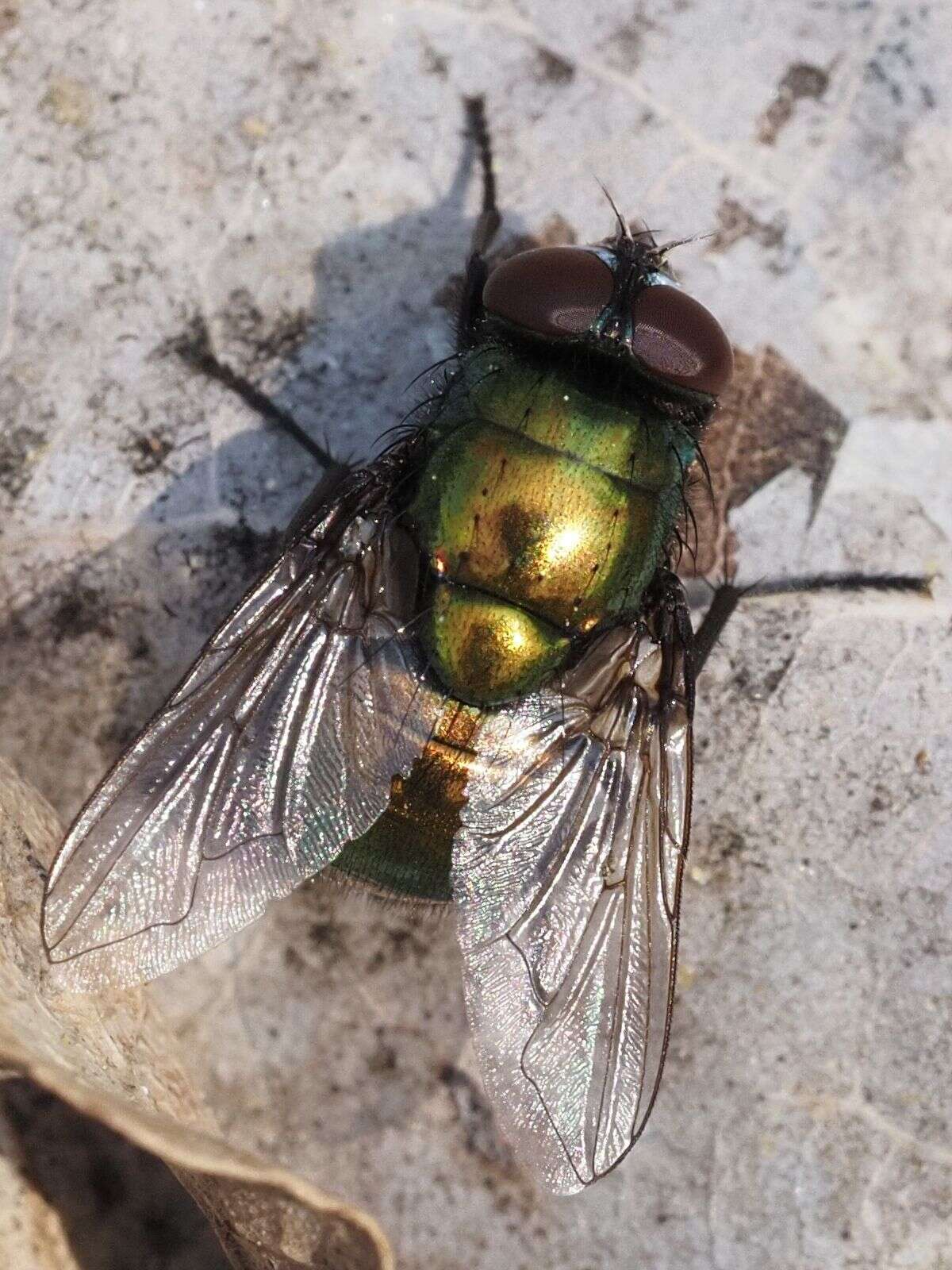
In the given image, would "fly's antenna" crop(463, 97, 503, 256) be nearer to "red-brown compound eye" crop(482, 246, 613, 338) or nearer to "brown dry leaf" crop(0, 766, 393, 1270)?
"red-brown compound eye" crop(482, 246, 613, 338)

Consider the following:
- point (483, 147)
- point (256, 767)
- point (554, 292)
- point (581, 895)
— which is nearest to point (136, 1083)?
point (256, 767)

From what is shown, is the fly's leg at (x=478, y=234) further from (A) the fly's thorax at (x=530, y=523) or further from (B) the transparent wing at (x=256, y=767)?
(B) the transparent wing at (x=256, y=767)

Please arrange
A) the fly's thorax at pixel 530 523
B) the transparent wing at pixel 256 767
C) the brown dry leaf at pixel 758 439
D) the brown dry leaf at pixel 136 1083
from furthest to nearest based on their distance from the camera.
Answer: the brown dry leaf at pixel 758 439 < the fly's thorax at pixel 530 523 < the transparent wing at pixel 256 767 < the brown dry leaf at pixel 136 1083

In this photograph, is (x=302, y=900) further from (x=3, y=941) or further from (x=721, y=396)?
(x=721, y=396)

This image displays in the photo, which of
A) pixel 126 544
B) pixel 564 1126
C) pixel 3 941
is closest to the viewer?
pixel 3 941

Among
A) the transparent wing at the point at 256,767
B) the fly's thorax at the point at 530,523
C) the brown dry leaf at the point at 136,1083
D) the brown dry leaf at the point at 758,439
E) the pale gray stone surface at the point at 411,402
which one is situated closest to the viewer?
the brown dry leaf at the point at 136,1083

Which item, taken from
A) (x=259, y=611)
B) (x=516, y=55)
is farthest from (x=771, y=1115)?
(x=516, y=55)

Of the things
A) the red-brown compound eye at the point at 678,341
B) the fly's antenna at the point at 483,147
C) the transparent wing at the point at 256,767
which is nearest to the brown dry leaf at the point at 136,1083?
the transparent wing at the point at 256,767

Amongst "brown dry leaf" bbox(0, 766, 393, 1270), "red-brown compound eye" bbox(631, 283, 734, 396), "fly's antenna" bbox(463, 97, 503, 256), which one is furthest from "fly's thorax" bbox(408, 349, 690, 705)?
"brown dry leaf" bbox(0, 766, 393, 1270)
